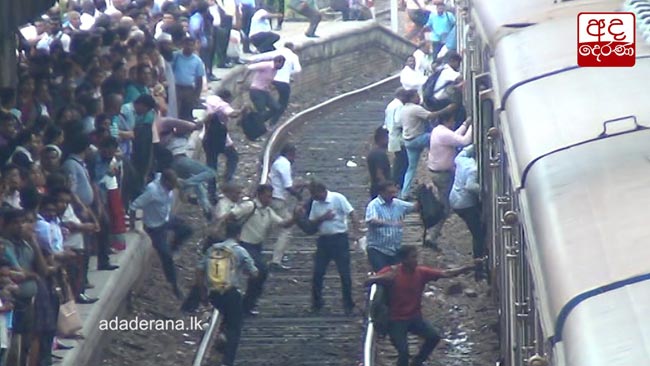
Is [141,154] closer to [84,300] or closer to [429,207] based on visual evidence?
[84,300]

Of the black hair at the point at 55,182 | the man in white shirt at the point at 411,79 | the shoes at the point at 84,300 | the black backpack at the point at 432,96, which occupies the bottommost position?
the shoes at the point at 84,300

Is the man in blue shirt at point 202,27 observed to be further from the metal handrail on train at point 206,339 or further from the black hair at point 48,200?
the black hair at point 48,200

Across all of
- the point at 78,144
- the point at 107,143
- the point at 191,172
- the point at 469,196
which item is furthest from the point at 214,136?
the point at 78,144

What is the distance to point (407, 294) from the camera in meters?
13.1

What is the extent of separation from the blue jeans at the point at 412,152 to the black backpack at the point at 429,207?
1.64 meters

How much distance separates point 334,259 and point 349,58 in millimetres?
16758

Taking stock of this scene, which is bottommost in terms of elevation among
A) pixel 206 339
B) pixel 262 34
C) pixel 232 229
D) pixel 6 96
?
pixel 206 339

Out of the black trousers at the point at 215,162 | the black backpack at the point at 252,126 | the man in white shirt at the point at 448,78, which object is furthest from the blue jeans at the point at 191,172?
the man in white shirt at the point at 448,78

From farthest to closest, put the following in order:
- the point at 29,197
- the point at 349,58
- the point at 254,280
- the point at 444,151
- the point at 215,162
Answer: the point at 349,58, the point at 215,162, the point at 444,151, the point at 254,280, the point at 29,197

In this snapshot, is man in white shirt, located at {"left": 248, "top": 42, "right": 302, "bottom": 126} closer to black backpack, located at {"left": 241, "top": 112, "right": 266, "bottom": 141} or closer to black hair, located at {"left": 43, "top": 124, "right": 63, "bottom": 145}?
black backpack, located at {"left": 241, "top": 112, "right": 266, "bottom": 141}

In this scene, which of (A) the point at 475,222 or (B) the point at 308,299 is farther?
(A) the point at 475,222

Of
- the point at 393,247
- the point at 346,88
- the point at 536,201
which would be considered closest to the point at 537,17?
the point at 393,247
